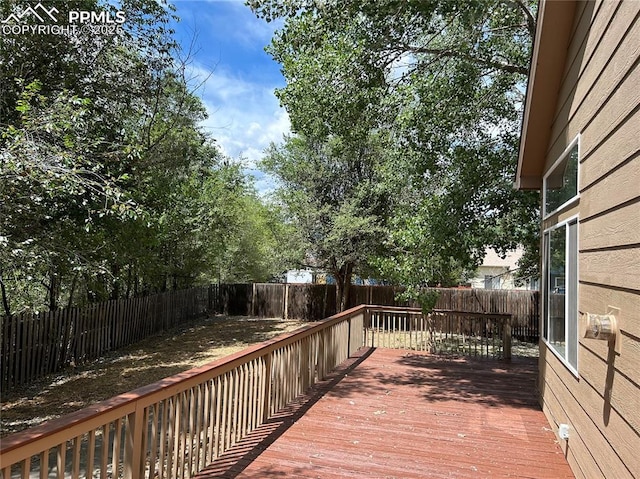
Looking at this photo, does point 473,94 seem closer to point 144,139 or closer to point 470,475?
point 470,475

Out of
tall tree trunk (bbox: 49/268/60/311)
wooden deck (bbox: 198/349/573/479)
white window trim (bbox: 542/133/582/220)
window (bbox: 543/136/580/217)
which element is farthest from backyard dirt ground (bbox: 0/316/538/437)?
window (bbox: 543/136/580/217)

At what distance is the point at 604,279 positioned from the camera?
103 inches

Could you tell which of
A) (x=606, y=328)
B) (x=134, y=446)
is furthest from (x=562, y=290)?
(x=134, y=446)

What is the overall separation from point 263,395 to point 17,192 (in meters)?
3.90

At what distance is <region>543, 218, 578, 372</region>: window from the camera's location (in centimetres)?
340

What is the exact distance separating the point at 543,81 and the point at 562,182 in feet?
3.24

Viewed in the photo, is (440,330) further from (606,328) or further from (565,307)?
(606,328)

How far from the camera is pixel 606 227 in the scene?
2.59m

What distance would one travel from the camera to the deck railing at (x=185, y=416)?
6.38 feet

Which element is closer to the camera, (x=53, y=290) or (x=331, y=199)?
(x=53, y=290)

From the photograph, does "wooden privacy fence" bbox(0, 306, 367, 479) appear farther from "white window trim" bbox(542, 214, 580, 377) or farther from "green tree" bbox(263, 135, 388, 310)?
"green tree" bbox(263, 135, 388, 310)

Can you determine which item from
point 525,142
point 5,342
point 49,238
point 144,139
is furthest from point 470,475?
point 144,139

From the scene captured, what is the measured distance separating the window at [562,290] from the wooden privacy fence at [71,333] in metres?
7.92

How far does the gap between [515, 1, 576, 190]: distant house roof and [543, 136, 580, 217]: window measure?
316 millimetres
